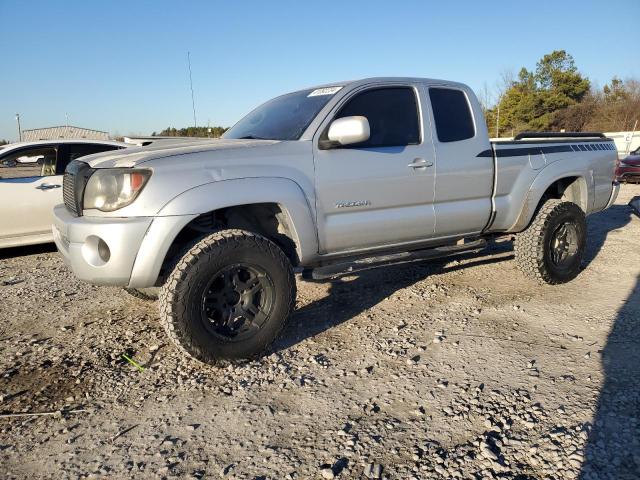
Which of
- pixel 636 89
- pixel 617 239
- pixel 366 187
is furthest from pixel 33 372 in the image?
pixel 636 89

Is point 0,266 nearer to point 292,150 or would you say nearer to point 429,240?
point 292,150

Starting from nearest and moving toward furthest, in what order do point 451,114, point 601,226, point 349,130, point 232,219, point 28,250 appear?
1. point 349,130
2. point 232,219
3. point 451,114
4. point 28,250
5. point 601,226

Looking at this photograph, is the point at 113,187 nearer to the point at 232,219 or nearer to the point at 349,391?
the point at 232,219

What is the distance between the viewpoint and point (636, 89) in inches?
1657

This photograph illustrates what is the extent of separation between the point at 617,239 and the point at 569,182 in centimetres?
231

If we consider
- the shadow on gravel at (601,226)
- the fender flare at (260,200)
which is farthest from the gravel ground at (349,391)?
the shadow on gravel at (601,226)

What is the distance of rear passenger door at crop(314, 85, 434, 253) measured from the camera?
3346 mm

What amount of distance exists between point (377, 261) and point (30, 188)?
447cm

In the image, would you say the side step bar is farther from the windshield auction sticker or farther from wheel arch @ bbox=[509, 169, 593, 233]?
the windshield auction sticker

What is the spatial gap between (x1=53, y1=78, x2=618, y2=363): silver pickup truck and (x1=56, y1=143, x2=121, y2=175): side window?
2884 mm

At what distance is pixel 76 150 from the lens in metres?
6.17

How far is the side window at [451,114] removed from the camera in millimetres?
3971

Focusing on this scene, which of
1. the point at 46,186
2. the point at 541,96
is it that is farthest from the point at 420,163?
the point at 541,96

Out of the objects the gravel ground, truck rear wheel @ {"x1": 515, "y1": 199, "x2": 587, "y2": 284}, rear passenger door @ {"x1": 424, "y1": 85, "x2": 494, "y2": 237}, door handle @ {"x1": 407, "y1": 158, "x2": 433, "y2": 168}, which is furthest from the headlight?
truck rear wheel @ {"x1": 515, "y1": 199, "x2": 587, "y2": 284}
